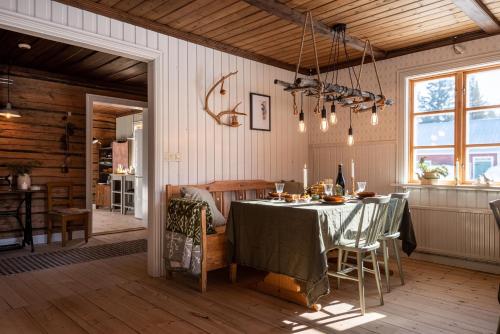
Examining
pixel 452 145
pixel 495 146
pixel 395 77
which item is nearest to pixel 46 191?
pixel 395 77

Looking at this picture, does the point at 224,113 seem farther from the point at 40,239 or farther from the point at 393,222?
the point at 40,239

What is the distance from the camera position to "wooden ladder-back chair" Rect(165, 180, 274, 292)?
340 cm

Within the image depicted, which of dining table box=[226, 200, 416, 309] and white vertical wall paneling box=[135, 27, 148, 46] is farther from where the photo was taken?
white vertical wall paneling box=[135, 27, 148, 46]

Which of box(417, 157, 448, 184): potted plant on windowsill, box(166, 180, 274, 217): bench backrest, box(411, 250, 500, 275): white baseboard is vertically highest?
box(417, 157, 448, 184): potted plant on windowsill

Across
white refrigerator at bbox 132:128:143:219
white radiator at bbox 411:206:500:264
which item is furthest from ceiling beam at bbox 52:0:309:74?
white refrigerator at bbox 132:128:143:219

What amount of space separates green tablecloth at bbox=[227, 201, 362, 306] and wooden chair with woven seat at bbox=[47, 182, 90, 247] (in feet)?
10.2

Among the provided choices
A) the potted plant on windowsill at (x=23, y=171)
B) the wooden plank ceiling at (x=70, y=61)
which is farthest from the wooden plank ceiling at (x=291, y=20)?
the potted plant on windowsill at (x=23, y=171)

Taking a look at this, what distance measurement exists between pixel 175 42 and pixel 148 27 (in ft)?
1.18

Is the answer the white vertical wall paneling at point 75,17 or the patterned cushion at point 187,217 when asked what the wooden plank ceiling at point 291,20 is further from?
the patterned cushion at point 187,217

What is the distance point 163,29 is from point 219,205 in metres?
2.09

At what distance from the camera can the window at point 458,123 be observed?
414 cm

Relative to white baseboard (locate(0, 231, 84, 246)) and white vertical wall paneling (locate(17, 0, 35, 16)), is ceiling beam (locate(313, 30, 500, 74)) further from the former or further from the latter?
white baseboard (locate(0, 231, 84, 246))

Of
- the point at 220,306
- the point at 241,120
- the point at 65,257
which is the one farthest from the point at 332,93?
the point at 65,257

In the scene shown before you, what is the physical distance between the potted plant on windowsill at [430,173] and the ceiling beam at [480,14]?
158 cm
